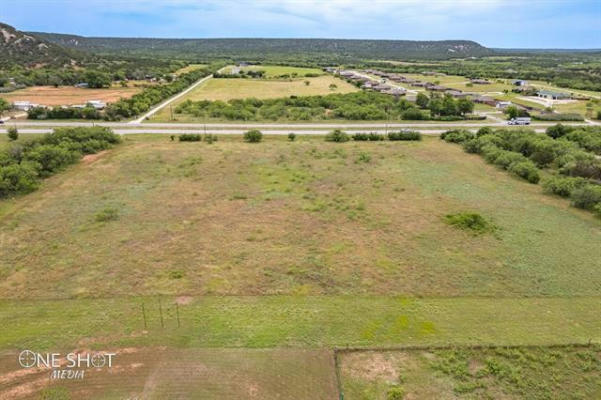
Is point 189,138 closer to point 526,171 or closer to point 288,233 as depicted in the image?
point 288,233

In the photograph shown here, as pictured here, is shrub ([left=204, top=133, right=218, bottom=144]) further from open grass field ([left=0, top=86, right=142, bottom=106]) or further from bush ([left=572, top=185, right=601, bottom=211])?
bush ([left=572, top=185, right=601, bottom=211])

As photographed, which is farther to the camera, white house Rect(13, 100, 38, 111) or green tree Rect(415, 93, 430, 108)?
green tree Rect(415, 93, 430, 108)

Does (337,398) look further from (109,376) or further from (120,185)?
(120,185)

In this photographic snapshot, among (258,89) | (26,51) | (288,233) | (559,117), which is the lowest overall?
(288,233)

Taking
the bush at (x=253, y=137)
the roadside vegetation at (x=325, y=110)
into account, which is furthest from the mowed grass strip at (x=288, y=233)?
the roadside vegetation at (x=325, y=110)

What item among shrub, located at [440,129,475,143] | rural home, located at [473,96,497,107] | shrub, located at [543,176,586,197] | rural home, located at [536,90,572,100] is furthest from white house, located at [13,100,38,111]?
rural home, located at [536,90,572,100]

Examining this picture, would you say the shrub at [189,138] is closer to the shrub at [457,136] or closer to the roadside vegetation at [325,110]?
the roadside vegetation at [325,110]

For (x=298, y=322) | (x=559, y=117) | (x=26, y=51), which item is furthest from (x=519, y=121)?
(x=26, y=51)
